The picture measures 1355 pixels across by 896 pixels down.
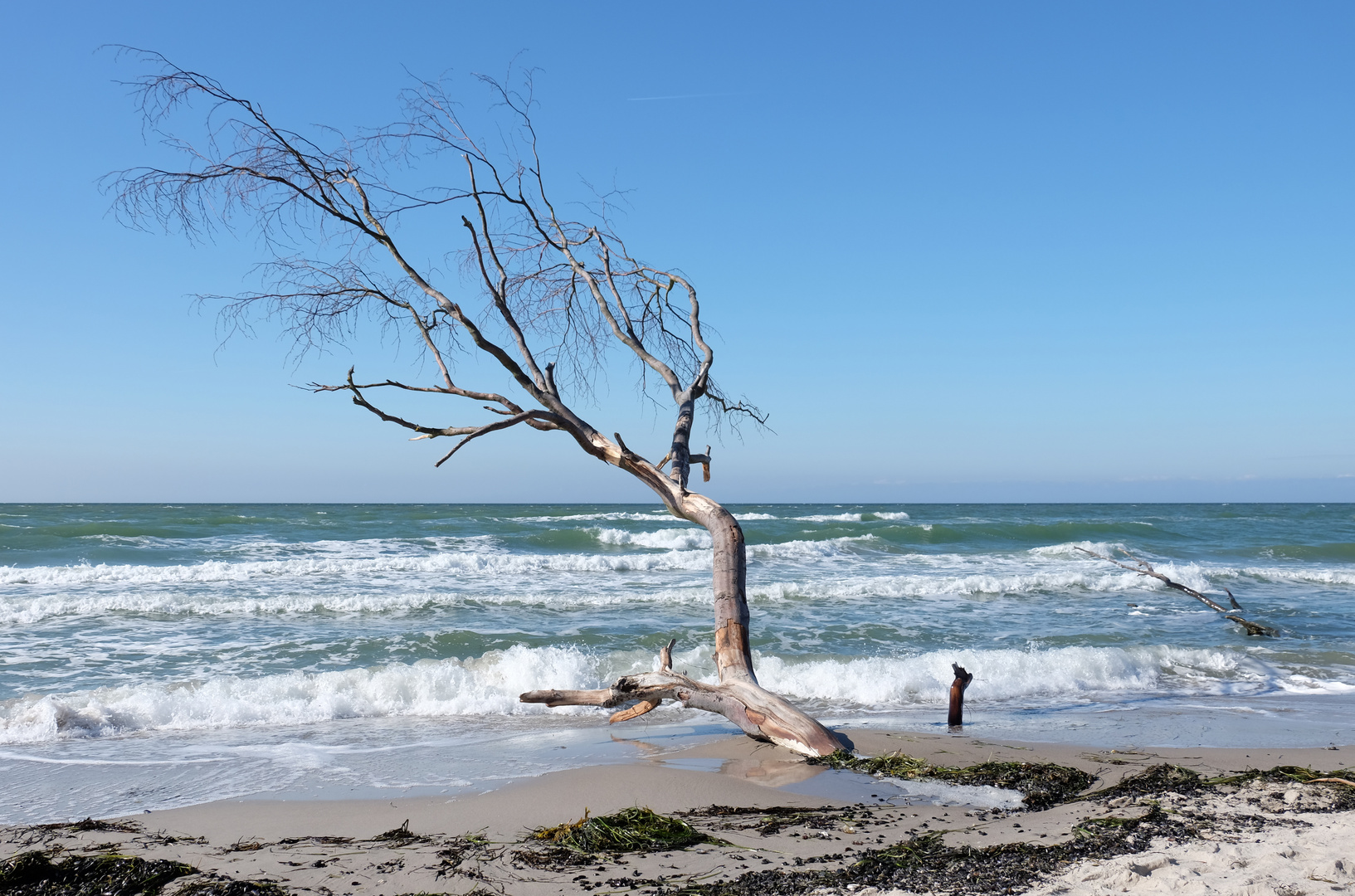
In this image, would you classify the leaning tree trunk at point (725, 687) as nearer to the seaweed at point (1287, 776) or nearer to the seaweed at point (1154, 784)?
the seaweed at point (1154, 784)

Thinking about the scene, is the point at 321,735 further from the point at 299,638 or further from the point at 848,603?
the point at 848,603

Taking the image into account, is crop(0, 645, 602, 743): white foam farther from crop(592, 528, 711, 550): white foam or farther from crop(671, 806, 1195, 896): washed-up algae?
crop(592, 528, 711, 550): white foam

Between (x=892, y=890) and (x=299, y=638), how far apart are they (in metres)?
9.86

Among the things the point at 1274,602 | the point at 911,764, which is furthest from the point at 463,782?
the point at 1274,602

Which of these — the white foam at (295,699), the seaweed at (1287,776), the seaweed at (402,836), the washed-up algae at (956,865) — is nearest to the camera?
the washed-up algae at (956,865)

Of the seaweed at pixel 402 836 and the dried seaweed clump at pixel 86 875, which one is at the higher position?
the dried seaweed clump at pixel 86 875

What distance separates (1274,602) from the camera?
15.4 m

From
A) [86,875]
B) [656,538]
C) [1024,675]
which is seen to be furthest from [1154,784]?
[656,538]

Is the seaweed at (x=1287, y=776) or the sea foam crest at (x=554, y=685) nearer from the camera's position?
the seaweed at (x=1287, y=776)

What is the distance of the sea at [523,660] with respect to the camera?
6164 millimetres

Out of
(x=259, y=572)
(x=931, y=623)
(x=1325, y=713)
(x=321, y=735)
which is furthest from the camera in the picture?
(x=259, y=572)

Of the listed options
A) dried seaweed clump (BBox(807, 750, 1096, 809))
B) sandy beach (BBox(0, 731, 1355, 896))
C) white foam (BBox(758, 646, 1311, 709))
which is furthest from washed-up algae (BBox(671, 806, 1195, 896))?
white foam (BBox(758, 646, 1311, 709))

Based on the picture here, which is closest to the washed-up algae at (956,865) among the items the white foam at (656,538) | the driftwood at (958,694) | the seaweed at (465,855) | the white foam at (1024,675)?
the seaweed at (465,855)

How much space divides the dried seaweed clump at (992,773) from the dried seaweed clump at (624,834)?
171 cm
